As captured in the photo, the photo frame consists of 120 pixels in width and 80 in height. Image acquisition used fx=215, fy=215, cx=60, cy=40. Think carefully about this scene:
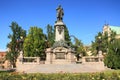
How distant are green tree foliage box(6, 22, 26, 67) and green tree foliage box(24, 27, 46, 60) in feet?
11.1

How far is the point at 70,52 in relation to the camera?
35.0m

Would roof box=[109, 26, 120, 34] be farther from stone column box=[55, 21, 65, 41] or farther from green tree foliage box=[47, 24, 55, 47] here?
stone column box=[55, 21, 65, 41]

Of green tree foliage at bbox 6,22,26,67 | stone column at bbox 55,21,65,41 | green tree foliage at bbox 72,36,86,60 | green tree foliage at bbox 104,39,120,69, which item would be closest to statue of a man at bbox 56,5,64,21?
stone column at bbox 55,21,65,41

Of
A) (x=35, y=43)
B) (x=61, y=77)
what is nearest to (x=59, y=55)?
(x=35, y=43)

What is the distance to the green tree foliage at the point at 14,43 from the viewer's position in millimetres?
58469

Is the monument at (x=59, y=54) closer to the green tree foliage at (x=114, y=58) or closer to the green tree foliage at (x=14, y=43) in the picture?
the green tree foliage at (x=114, y=58)

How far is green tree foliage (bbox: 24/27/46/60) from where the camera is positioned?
53.1 metres

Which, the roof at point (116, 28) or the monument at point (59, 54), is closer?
the monument at point (59, 54)

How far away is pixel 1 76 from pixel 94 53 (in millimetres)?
47604

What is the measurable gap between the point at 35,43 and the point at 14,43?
7.81 meters

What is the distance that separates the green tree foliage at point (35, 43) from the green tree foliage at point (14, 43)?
3368 mm

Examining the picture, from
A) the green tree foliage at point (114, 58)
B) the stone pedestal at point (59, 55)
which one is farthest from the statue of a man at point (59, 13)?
the green tree foliage at point (114, 58)

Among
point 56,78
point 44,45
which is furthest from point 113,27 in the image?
point 56,78

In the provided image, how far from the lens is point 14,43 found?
2307 inches
